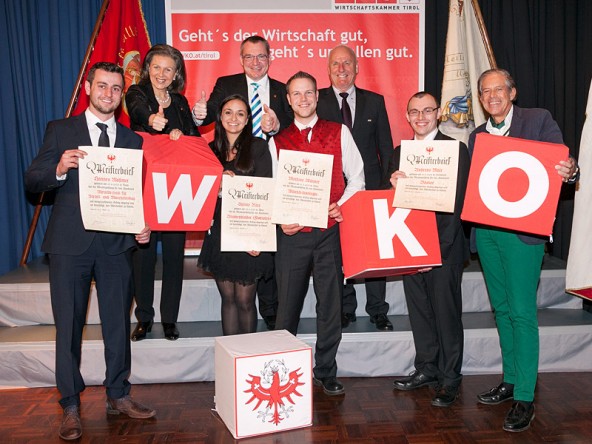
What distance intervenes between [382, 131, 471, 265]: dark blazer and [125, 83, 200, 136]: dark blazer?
1196mm

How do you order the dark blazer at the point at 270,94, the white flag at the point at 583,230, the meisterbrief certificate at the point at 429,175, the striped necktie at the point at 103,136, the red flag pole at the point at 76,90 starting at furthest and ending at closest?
1. the red flag pole at the point at 76,90
2. the dark blazer at the point at 270,94
3. the white flag at the point at 583,230
4. the meisterbrief certificate at the point at 429,175
5. the striped necktie at the point at 103,136

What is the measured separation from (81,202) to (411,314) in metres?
1.90

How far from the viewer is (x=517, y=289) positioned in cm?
309

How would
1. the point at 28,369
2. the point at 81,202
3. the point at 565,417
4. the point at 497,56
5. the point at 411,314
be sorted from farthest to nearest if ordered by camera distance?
the point at 497,56 → the point at 28,369 → the point at 411,314 → the point at 565,417 → the point at 81,202

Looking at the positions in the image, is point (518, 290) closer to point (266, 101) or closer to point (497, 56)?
point (266, 101)

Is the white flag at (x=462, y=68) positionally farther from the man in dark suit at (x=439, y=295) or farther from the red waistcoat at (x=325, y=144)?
the red waistcoat at (x=325, y=144)

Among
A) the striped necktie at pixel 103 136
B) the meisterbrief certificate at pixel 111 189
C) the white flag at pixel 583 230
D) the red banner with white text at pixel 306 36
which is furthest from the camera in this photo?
the red banner with white text at pixel 306 36

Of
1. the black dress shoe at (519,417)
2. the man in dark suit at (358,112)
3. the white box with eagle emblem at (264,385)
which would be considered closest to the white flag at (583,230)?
the black dress shoe at (519,417)

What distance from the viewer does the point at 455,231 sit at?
3238 millimetres

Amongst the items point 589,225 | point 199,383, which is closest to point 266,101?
point 199,383

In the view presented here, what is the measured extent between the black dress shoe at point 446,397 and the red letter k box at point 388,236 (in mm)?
739

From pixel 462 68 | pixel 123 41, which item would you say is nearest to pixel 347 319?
pixel 462 68

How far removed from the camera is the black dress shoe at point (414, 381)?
3.59 m

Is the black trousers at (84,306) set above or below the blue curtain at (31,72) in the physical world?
below
